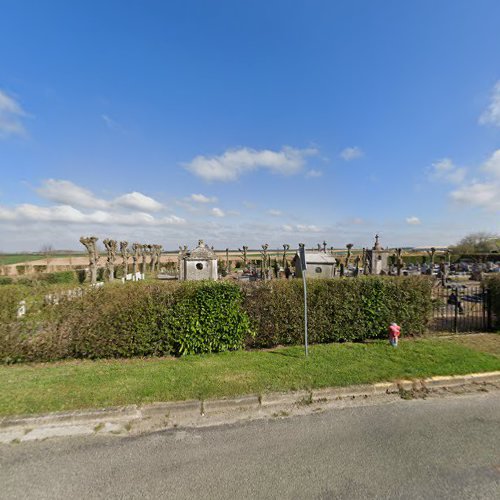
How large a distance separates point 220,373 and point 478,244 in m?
64.8

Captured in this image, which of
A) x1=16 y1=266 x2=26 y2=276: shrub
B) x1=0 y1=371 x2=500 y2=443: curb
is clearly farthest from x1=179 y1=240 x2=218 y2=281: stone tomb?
x1=16 y1=266 x2=26 y2=276: shrub

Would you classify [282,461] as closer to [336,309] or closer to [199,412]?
[199,412]

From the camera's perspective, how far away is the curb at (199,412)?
3.37m

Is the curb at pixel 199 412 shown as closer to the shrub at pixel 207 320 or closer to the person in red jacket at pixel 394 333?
the person in red jacket at pixel 394 333

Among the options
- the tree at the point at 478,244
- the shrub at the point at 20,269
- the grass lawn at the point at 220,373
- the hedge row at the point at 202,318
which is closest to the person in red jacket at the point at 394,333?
the grass lawn at the point at 220,373

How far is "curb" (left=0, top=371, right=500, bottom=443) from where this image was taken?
132 inches

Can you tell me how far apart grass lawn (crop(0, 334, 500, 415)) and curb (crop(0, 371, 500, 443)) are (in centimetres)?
15

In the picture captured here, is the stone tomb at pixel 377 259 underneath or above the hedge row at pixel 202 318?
above

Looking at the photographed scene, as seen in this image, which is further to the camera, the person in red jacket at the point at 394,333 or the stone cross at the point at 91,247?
the stone cross at the point at 91,247

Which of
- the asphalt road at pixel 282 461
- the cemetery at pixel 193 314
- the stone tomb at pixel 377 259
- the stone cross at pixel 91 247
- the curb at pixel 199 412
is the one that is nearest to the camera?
the asphalt road at pixel 282 461

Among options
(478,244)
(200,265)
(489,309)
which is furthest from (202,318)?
(478,244)

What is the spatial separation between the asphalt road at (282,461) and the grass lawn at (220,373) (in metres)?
0.70

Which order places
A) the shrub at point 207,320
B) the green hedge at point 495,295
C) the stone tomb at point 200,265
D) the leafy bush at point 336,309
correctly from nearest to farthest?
1. the shrub at point 207,320
2. the leafy bush at point 336,309
3. the green hedge at point 495,295
4. the stone tomb at point 200,265

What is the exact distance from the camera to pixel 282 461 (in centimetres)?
281
